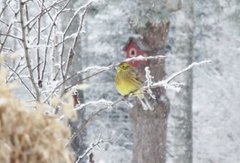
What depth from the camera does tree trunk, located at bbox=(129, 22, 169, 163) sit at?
Answer: 23.9ft

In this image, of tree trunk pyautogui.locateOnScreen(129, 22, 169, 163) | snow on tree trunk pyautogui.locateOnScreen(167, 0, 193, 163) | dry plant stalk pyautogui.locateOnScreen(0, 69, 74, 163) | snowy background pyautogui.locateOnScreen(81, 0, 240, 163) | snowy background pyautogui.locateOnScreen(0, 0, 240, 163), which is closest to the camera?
dry plant stalk pyautogui.locateOnScreen(0, 69, 74, 163)

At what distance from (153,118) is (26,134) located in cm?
626

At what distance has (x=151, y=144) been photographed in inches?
305

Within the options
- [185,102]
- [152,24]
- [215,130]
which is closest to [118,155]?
[215,130]

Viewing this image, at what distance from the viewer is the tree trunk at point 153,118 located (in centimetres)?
729

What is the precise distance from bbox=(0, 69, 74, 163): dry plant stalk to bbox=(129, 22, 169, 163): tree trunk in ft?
19.1

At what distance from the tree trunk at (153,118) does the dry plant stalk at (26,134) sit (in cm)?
583

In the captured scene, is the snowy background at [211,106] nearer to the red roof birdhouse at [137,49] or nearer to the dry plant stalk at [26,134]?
the red roof birdhouse at [137,49]

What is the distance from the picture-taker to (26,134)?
130 centimetres

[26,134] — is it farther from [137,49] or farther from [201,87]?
[201,87]

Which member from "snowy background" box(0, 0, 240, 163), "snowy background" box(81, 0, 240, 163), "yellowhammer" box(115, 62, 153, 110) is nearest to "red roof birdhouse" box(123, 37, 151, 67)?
"yellowhammer" box(115, 62, 153, 110)

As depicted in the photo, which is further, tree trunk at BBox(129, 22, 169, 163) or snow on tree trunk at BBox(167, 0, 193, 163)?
snow on tree trunk at BBox(167, 0, 193, 163)

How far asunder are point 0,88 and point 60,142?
0.49 feet

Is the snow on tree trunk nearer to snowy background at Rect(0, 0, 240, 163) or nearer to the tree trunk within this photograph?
the tree trunk
